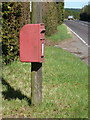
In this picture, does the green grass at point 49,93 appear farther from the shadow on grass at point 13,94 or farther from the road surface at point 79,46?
the road surface at point 79,46

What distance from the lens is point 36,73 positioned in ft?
17.3

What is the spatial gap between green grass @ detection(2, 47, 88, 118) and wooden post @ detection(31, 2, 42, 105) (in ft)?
0.50

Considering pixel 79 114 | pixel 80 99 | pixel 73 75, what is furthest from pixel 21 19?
pixel 79 114

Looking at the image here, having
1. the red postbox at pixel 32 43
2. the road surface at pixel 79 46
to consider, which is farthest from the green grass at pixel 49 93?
the road surface at pixel 79 46

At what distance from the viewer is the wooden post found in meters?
5.17

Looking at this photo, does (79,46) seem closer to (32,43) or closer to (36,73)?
(36,73)

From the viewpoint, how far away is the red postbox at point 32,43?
4977mm

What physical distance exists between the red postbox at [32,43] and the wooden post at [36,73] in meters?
0.23

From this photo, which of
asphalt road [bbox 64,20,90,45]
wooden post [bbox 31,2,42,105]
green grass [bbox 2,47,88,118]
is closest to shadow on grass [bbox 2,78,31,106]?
green grass [bbox 2,47,88,118]

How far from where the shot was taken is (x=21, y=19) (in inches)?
350

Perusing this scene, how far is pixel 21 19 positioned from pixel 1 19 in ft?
3.65

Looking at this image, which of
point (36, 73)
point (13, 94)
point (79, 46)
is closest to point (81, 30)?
point (79, 46)

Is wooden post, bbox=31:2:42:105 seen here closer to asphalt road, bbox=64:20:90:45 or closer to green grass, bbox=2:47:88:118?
green grass, bbox=2:47:88:118

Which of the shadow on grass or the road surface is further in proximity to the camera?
the road surface
